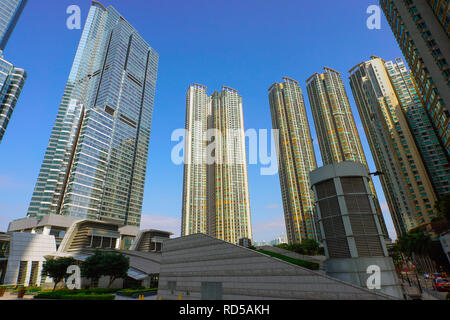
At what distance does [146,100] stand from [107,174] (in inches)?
2657

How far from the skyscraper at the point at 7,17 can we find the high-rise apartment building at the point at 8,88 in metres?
22.4

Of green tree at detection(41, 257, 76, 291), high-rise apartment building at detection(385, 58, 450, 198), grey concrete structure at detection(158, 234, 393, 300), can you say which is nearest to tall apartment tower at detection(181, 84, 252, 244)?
green tree at detection(41, 257, 76, 291)

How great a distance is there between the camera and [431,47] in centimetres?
4406

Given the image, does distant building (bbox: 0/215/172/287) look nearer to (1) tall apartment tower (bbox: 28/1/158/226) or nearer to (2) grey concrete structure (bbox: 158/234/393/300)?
(2) grey concrete structure (bbox: 158/234/393/300)

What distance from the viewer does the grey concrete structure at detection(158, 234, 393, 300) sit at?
17.5m

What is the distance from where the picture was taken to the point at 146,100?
160750 millimetres

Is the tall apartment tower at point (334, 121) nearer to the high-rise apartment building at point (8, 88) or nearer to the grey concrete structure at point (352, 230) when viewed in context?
the grey concrete structure at point (352, 230)

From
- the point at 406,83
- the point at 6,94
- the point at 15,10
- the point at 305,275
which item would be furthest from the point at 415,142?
the point at 15,10

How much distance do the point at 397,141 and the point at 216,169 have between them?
299ft

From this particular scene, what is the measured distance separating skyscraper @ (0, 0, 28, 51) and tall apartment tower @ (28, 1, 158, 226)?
36.0 meters

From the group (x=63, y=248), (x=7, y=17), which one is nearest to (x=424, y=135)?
(x=63, y=248)

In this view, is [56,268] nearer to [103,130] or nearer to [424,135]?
[103,130]
